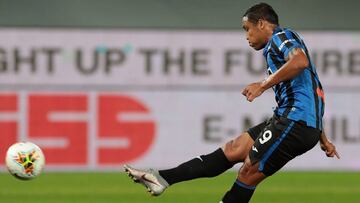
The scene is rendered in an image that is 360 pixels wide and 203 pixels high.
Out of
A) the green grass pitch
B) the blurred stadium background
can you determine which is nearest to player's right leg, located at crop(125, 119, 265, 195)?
the green grass pitch

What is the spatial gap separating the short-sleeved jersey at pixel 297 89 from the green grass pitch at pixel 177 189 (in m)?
3.27

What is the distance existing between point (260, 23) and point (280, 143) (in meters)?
0.89

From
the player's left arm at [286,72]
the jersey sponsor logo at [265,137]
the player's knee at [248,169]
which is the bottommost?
the player's knee at [248,169]

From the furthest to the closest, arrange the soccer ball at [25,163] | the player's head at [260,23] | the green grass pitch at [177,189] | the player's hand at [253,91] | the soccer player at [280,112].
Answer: the green grass pitch at [177,189], the soccer ball at [25,163], the player's head at [260,23], the soccer player at [280,112], the player's hand at [253,91]

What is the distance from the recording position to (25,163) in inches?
314

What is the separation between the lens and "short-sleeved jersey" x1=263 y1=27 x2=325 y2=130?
685cm

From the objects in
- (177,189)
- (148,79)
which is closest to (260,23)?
(177,189)

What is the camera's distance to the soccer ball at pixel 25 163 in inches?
314

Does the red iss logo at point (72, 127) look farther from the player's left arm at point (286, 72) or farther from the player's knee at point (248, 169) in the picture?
the player's left arm at point (286, 72)

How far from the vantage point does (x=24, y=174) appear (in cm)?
797

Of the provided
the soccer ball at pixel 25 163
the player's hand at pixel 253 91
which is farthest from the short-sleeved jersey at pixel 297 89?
the soccer ball at pixel 25 163

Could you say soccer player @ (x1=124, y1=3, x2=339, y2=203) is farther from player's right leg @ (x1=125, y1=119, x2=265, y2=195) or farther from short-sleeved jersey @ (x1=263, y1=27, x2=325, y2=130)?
player's right leg @ (x1=125, y1=119, x2=265, y2=195)

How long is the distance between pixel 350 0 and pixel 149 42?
320cm

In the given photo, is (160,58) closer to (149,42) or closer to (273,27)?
(149,42)
